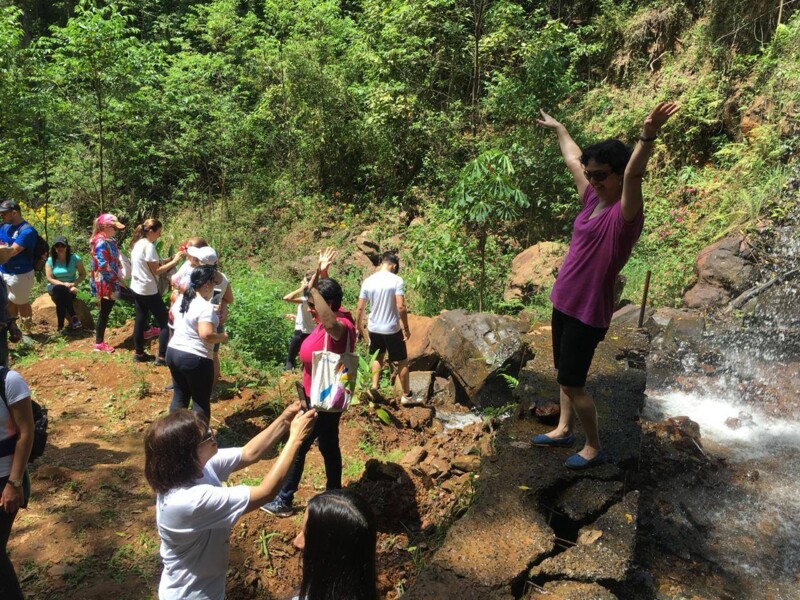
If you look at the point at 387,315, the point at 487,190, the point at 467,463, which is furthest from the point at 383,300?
the point at 487,190

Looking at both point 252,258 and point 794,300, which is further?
point 252,258

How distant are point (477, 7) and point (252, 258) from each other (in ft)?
26.9

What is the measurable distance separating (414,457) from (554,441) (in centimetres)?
156

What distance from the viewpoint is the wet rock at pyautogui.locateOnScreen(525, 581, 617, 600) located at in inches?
103

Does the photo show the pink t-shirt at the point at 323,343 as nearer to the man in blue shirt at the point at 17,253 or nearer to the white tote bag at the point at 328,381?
the white tote bag at the point at 328,381

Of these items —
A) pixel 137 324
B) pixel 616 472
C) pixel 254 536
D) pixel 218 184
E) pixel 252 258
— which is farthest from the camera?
pixel 218 184

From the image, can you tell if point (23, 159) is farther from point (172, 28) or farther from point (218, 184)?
point (172, 28)

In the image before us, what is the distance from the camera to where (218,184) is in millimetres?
16234

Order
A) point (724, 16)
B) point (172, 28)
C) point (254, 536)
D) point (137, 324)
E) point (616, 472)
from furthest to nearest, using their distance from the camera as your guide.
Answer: point (172, 28) < point (724, 16) < point (137, 324) < point (254, 536) < point (616, 472)

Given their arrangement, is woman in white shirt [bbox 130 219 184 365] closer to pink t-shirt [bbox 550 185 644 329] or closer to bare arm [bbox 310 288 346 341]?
bare arm [bbox 310 288 346 341]

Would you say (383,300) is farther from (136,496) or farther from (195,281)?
(136,496)

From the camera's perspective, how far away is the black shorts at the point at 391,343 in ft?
20.1

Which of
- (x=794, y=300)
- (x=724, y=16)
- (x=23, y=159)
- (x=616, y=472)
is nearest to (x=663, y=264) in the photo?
(x=794, y=300)

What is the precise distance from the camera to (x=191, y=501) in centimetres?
211
